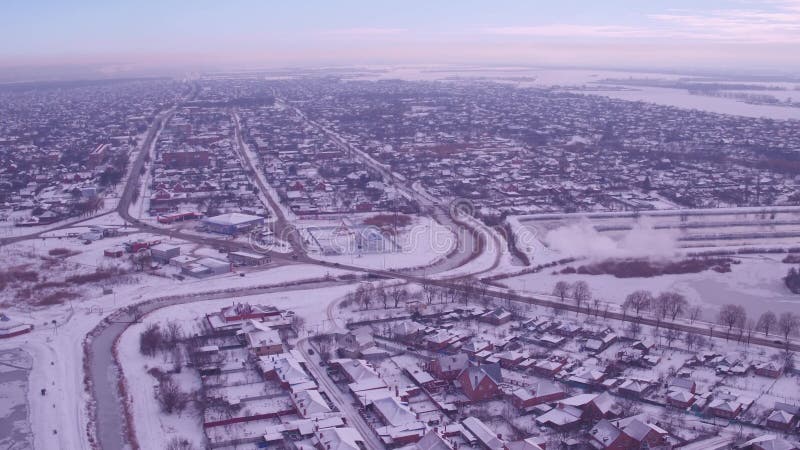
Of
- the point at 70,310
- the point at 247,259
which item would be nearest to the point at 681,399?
the point at 247,259

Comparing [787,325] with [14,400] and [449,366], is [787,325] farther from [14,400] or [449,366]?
[14,400]

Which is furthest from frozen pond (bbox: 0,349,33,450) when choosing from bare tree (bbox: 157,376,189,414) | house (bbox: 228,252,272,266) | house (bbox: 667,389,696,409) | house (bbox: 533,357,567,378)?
house (bbox: 667,389,696,409)

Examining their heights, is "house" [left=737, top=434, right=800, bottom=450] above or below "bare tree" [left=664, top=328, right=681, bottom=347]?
above

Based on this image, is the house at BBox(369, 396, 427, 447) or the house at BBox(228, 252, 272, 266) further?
the house at BBox(228, 252, 272, 266)

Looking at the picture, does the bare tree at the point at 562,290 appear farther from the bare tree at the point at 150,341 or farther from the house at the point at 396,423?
the bare tree at the point at 150,341

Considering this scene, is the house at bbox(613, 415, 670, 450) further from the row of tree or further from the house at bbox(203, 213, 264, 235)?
the house at bbox(203, 213, 264, 235)

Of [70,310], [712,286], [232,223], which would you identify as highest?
[232,223]

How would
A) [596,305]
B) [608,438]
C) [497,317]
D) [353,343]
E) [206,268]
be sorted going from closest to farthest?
[608,438]
[353,343]
[497,317]
[596,305]
[206,268]
